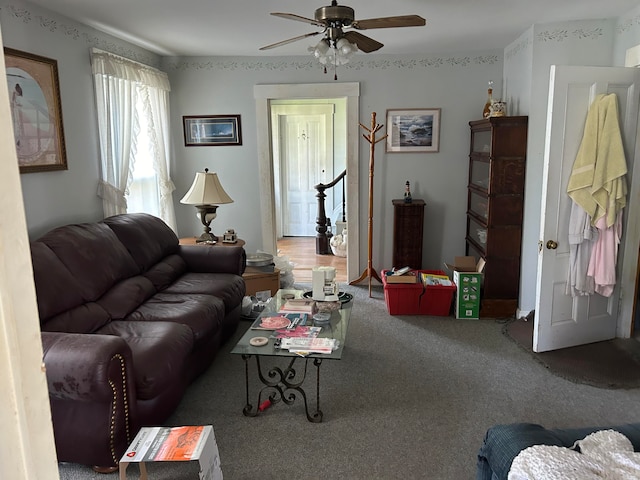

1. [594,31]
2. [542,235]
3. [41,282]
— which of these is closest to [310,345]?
[41,282]

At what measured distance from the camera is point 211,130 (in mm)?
5203

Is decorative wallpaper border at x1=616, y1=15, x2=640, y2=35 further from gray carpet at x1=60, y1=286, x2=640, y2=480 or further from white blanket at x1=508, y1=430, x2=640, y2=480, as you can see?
white blanket at x1=508, y1=430, x2=640, y2=480

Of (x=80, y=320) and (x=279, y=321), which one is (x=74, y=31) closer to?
(x=80, y=320)

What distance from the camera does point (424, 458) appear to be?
7.98ft

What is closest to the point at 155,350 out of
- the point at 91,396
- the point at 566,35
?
the point at 91,396

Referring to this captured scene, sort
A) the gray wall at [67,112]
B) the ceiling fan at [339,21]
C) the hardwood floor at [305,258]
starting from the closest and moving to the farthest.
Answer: the ceiling fan at [339,21] → the gray wall at [67,112] → the hardwood floor at [305,258]

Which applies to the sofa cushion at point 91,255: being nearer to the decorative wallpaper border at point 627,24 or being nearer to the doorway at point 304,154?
the decorative wallpaper border at point 627,24

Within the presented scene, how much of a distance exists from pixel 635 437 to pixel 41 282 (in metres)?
2.73

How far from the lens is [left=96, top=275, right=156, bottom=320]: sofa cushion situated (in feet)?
10.0

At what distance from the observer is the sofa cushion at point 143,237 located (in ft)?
12.0

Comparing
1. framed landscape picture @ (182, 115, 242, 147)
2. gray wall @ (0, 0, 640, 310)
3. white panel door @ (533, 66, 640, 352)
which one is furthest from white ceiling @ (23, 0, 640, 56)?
framed landscape picture @ (182, 115, 242, 147)

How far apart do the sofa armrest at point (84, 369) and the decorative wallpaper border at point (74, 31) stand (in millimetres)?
2078

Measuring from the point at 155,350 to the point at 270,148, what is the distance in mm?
3094

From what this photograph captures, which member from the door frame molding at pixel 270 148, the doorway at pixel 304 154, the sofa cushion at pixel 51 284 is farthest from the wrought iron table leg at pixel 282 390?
the doorway at pixel 304 154
